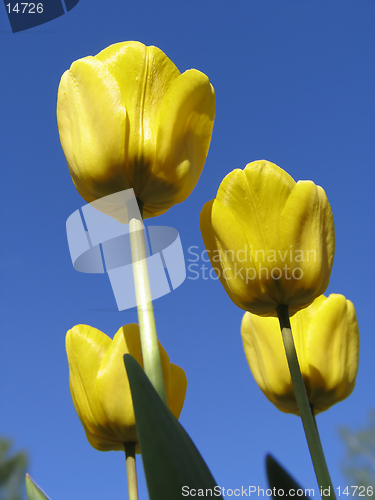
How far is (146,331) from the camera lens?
0.35 m

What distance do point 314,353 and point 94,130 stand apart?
1.42 ft

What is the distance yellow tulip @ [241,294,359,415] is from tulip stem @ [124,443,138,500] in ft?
0.76

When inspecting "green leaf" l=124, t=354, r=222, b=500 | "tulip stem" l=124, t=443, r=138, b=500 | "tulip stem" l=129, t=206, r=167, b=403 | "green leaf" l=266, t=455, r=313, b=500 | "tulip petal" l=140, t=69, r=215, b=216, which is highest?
"tulip petal" l=140, t=69, r=215, b=216

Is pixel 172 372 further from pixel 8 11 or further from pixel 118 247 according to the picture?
pixel 8 11

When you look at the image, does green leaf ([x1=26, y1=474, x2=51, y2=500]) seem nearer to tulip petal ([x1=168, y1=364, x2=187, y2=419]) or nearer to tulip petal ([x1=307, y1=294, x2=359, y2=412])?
tulip petal ([x1=168, y1=364, x2=187, y2=419])

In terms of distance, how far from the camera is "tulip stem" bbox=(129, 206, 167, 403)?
334 mm

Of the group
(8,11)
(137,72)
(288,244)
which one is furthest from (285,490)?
(8,11)

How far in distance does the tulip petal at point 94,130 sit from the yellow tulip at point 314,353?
1.13 feet

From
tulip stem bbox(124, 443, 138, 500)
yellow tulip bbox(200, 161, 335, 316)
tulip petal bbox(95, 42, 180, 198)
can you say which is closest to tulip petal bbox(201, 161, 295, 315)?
yellow tulip bbox(200, 161, 335, 316)

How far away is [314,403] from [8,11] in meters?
0.90

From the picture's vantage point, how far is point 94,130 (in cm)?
45

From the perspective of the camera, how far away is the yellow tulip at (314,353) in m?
0.64

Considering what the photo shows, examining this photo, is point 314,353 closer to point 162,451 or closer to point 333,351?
point 333,351

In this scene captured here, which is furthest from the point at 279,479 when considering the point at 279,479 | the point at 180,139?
→ the point at 180,139
